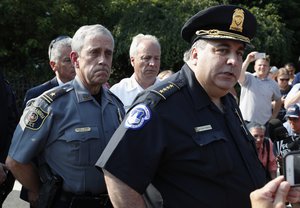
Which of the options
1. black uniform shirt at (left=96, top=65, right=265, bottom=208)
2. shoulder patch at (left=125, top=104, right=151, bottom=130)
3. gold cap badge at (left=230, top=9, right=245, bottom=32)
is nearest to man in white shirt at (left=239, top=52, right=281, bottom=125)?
gold cap badge at (left=230, top=9, right=245, bottom=32)

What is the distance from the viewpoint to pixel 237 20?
276cm

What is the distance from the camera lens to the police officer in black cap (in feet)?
7.89

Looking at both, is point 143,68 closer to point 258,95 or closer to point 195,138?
point 195,138

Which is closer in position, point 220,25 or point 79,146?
point 220,25

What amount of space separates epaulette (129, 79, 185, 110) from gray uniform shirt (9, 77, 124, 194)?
0.88m

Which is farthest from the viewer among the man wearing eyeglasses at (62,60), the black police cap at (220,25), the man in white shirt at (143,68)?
the man in white shirt at (143,68)

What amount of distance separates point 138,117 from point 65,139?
40.9 inches

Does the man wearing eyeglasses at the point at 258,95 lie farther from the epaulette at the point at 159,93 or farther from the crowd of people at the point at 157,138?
the epaulette at the point at 159,93

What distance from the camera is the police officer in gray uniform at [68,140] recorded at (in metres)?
3.33

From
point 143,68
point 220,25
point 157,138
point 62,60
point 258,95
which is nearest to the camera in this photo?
point 157,138

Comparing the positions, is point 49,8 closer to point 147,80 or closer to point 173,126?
point 147,80

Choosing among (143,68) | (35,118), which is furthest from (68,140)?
(143,68)

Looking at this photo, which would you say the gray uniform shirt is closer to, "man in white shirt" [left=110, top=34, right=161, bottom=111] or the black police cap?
the black police cap

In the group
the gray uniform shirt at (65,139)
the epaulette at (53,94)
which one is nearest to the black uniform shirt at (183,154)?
the gray uniform shirt at (65,139)
